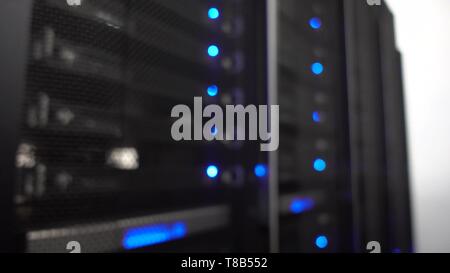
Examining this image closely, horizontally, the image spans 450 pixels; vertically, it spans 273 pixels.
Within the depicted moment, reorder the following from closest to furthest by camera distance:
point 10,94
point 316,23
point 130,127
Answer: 1. point 10,94
2. point 130,127
3. point 316,23

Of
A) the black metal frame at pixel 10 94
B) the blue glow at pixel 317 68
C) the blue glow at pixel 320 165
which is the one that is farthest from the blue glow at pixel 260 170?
the black metal frame at pixel 10 94

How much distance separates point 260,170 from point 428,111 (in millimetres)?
348

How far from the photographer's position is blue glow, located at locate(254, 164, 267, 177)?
2.08ft

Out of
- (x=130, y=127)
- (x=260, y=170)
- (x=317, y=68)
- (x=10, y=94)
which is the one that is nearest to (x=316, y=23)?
(x=317, y=68)

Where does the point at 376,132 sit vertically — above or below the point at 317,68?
below

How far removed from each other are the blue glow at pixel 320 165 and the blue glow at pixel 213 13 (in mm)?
356

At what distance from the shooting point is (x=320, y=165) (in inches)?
25.9

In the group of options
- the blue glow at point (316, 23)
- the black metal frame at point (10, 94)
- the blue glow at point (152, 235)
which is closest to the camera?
the black metal frame at point (10, 94)

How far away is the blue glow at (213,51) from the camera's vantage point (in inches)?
26.1

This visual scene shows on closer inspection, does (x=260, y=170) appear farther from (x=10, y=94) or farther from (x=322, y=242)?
(x=10, y=94)

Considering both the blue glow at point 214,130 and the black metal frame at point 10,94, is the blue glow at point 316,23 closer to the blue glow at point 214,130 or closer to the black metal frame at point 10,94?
the blue glow at point 214,130

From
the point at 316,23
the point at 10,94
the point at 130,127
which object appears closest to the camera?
the point at 10,94

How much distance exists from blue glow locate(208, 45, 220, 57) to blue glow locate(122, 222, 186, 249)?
1.10 ft

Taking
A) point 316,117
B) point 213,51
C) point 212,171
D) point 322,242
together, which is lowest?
point 322,242
